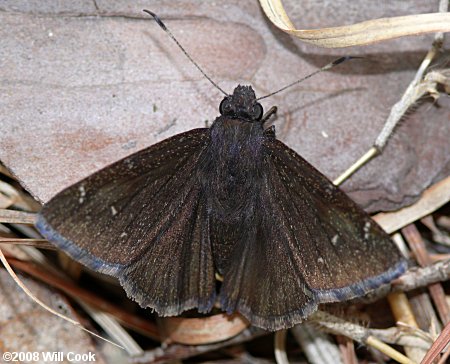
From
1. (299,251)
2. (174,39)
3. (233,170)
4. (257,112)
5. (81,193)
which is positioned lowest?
(299,251)

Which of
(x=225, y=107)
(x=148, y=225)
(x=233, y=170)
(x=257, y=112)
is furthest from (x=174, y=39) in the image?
(x=148, y=225)

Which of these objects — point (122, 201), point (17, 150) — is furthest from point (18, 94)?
point (122, 201)

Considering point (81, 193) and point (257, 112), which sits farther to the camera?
point (257, 112)

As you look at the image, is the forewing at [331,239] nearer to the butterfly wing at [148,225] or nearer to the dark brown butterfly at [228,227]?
the dark brown butterfly at [228,227]

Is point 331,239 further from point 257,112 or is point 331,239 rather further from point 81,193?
point 81,193

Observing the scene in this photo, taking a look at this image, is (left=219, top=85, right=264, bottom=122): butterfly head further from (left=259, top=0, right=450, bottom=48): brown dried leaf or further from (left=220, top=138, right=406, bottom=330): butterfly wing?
(left=259, top=0, right=450, bottom=48): brown dried leaf

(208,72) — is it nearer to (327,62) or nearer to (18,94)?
(327,62)

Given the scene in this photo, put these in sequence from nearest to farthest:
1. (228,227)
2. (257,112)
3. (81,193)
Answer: (81,193), (228,227), (257,112)
